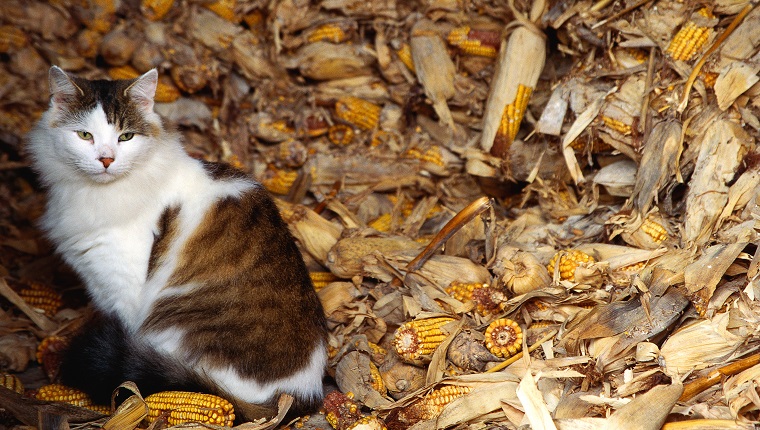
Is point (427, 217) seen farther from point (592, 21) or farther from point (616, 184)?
point (592, 21)

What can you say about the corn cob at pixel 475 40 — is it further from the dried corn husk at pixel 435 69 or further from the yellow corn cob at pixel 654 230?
the yellow corn cob at pixel 654 230

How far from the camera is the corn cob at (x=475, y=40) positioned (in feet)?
11.6

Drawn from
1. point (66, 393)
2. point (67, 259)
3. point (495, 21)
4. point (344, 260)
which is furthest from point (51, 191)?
point (495, 21)

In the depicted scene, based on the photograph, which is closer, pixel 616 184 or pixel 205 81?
pixel 616 184

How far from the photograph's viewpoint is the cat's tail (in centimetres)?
237

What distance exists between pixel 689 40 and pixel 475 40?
3.68ft

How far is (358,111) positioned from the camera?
383cm

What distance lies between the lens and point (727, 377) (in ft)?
6.82

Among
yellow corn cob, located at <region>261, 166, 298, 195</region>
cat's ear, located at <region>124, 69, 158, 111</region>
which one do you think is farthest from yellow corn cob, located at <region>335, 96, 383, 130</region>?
cat's ear, located at <region>124, 69, 158, 111</region>

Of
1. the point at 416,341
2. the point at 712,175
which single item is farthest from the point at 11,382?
the point at 712,175

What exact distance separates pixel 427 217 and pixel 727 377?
1840 millimetres

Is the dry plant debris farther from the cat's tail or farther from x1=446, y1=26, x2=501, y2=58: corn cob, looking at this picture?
the cat's tail

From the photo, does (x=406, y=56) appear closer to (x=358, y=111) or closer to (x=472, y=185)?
(x=358, y=111)

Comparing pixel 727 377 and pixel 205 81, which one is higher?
pixel 205 81
